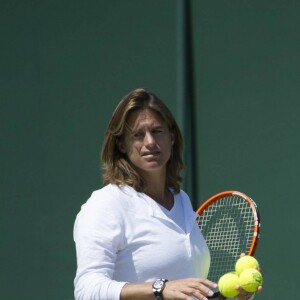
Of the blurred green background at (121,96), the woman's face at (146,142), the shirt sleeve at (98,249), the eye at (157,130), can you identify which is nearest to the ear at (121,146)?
the woman's face at (146,142)

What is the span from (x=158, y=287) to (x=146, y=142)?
1.67 feet

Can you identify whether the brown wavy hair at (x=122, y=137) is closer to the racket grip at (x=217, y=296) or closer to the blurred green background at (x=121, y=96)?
the racket grip at (x=217, y=296)

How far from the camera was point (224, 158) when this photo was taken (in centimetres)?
555

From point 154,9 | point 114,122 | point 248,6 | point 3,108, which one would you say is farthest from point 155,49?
point 114,122

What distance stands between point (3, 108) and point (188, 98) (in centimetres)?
112

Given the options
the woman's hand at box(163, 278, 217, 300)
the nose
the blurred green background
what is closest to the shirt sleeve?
the woman's hand at box(163, 278, 217, 300)

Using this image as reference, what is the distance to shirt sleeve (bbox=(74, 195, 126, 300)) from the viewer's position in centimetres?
286

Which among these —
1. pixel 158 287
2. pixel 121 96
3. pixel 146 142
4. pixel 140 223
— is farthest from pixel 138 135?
pixel 121 96

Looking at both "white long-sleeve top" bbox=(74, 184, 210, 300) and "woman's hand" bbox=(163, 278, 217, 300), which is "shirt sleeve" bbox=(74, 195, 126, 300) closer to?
"white long-sleeve top" bbox=(74, 184, 210, 300)

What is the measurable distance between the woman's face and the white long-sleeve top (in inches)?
3.8

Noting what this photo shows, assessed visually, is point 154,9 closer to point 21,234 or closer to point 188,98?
point 188,98

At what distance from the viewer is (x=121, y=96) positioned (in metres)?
5.79

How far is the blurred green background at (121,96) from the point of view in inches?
213

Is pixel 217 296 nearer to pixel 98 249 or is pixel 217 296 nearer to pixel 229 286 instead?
pixel 229 286
